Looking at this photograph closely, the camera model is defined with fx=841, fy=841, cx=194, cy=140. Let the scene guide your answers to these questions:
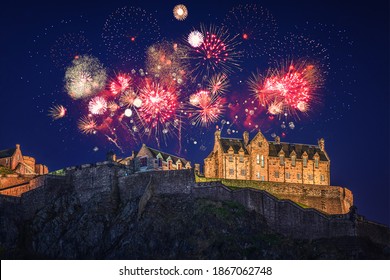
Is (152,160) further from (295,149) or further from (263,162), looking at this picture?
(295,149)

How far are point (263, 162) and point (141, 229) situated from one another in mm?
28521

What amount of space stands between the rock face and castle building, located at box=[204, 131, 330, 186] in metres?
17.3

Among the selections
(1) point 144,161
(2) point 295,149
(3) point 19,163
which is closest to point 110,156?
(1) point 144,161

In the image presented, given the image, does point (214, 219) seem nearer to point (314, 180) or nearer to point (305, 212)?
point (305, 212)

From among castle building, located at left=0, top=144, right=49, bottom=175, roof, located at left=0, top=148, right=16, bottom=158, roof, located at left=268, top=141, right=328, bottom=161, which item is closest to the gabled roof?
roof, located at left=268, top=141, right=328, bottom=161

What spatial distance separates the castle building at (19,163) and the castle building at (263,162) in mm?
30642

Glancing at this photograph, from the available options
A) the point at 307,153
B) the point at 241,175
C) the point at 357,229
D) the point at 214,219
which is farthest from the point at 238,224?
the point at 307,153

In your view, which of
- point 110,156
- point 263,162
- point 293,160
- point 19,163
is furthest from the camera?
point 19,163

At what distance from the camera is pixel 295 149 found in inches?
5044

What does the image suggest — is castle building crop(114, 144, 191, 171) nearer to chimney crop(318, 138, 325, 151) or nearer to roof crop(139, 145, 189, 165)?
roof crop(139, 145, 189, 165)

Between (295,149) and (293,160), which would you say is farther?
(295,149)

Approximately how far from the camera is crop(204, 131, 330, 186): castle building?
123m

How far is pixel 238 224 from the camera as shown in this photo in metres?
101
